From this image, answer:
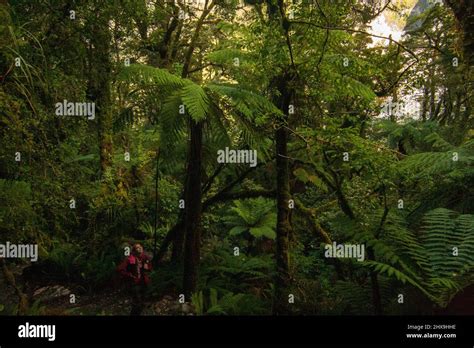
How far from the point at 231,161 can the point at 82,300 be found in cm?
386

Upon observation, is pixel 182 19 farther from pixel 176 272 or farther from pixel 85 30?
pixel 176 272

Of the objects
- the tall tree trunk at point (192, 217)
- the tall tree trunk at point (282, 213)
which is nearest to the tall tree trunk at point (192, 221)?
the tall tree trunk at point (192, 217)

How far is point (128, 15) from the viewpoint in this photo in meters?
5.93

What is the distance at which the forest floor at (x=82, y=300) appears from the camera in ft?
20.2

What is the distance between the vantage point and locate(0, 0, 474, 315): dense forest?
416 cm

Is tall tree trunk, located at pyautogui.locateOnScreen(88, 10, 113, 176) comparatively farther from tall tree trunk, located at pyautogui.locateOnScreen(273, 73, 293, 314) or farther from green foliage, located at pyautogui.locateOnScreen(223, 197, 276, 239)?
green foliage, located at pyautogui.locateOnScreen(223, 197, 276, 239)

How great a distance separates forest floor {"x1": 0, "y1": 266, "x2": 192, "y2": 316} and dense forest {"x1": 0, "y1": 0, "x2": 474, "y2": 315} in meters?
0.05

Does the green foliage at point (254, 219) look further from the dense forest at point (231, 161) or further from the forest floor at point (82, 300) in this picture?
the forest floor at point (82, 300)

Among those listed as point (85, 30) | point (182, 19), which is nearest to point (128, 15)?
point (85, 30)

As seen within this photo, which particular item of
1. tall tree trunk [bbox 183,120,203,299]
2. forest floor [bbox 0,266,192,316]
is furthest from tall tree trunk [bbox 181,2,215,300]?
forest floor [bbox 0,266,192,316]

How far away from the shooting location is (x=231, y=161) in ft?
21.2

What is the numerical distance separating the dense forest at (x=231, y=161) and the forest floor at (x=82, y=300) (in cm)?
5

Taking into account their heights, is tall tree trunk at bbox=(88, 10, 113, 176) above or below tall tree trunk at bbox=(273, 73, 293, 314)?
above

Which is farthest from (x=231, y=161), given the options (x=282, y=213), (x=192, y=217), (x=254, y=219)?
(x=254, y=219)
